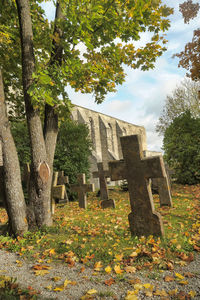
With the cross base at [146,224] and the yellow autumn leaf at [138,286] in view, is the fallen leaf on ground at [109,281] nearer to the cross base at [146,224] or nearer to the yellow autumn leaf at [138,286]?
the yellow autumn leaf at [138,286]

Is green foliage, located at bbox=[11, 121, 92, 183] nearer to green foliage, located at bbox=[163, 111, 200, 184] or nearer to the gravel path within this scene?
green foliage, located at bbox=[163, 111, 200, 184]

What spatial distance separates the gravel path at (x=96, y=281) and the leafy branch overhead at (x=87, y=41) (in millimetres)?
2942

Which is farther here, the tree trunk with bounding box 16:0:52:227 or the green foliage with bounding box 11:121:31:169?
the green foliage with bounding box 11:121:31:169

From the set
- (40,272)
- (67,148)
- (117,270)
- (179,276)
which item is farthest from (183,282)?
(67,148)

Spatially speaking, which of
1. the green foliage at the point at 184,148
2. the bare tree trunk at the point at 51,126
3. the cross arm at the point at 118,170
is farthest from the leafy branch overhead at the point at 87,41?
the green foliage at the point at 184,148

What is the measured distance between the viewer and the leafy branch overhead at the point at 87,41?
4.40 metres

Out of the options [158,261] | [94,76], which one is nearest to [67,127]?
[94,76]

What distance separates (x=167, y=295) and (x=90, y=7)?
16.9ft

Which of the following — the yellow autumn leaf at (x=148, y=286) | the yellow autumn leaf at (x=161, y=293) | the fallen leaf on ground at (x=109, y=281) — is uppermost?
the fallen leaf on ground at (x=109, y=281)

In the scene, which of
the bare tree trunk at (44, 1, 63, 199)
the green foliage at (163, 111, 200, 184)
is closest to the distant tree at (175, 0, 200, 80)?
the green foliage at (163, 111, 200, 184)

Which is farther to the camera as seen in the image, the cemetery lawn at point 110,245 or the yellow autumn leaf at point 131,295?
the cemetery lawn at point 110,245

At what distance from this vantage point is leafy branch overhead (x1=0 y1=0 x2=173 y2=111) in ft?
14.4

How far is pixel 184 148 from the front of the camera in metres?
11.1

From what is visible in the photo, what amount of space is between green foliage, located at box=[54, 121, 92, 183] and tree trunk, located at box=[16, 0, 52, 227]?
5792 millimetres
